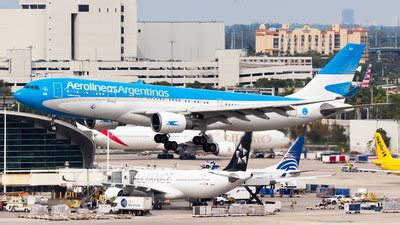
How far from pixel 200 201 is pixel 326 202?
35.5 feet

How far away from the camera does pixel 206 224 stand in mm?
99875

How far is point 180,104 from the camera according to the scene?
105m

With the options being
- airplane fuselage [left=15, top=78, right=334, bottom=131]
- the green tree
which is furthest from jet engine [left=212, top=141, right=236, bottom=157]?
airplane fuselage [left=15, top=78, right=334, bottom=131]

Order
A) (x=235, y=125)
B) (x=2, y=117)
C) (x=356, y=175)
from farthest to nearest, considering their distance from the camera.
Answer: (x=356, y=175) → (x=2, y=117) → (x=235, y=125)

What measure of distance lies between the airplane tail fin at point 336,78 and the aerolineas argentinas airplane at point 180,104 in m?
0.08

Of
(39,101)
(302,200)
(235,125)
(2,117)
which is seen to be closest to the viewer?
(39,101)

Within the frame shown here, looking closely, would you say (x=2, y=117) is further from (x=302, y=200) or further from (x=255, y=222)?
(x=255, y=222)

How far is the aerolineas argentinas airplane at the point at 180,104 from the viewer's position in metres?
99.1

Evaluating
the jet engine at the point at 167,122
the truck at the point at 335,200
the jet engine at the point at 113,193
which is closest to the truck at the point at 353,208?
the truck at the point at 335,200

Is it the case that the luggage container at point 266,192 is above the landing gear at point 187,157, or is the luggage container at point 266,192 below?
below

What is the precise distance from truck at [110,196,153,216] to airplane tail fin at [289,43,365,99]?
653 inches

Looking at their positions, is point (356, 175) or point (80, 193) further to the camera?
point (356, 175)

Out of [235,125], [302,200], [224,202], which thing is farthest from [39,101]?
[302,200]

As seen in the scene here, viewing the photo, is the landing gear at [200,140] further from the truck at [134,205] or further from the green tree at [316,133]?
the green tree at [316,133]
